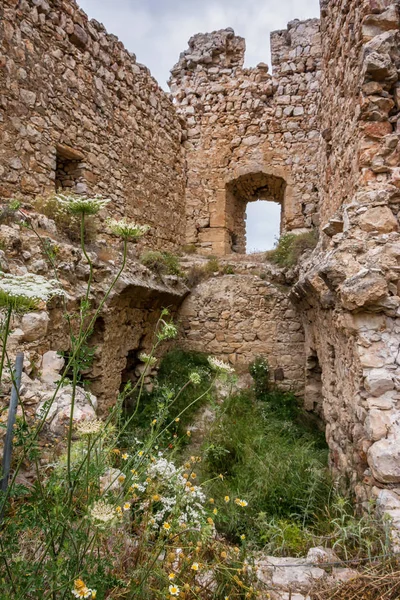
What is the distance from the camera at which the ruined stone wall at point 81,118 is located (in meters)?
5.29

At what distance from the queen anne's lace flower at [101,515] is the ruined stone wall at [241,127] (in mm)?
8296

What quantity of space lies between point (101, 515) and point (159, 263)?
5.55m

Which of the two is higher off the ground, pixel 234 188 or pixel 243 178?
pixel 243 178

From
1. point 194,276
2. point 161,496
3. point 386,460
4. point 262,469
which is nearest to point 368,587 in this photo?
point 386,460

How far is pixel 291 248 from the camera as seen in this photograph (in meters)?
7.43

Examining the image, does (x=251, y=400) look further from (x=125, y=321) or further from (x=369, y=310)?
(x=369, y=310)

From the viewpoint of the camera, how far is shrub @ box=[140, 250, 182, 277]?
6.40m

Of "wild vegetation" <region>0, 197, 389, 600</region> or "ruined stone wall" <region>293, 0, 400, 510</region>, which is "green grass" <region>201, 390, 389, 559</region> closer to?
"wild vegetation" <region>0, 197, 389, 600</region>

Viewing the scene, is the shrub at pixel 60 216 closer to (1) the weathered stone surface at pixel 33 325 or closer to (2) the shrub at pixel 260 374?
(1) the weathered stone surface at pixel 33 325

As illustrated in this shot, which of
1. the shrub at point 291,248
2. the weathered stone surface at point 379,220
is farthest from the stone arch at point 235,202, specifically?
the weathered stone surface at point 379,220

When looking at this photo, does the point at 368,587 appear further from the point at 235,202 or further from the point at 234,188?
the point at 235,202

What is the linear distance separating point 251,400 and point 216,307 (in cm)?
185

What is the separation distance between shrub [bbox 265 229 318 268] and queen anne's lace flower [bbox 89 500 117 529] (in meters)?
6.22

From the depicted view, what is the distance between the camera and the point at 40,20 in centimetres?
561
